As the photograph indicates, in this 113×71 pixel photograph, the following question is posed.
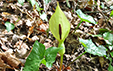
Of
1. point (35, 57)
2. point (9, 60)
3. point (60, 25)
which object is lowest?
point (9, 60)

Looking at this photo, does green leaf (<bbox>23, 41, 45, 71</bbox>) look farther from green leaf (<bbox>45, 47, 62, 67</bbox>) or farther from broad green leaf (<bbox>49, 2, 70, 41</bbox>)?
broad green leaf (<bbox>49, 2, 70, 41</bbox>)

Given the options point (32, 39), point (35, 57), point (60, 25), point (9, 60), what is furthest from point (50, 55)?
point (32, 39)

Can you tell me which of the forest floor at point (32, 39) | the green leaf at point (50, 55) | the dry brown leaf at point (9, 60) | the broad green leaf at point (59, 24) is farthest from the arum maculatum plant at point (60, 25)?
the dry brown leaf at point (9, 60)

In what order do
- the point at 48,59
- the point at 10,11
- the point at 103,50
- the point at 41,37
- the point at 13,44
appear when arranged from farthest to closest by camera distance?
1. the point at 10,11
2. the point at 41,37
3. the point at 13,44
4. the point at 103,50
5. the point at 48,59

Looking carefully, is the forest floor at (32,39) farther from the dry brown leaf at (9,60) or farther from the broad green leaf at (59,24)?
the broad green leaf at (59,24)

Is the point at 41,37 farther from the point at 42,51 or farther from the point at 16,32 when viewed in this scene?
the point at 42,51

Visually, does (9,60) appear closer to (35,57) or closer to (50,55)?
(35,57)

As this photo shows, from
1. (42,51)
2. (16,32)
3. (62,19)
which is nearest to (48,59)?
(42,51)

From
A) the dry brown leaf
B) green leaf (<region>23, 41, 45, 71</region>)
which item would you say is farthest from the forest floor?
green leaf (<region>23, 41, 45, 71</region>)
